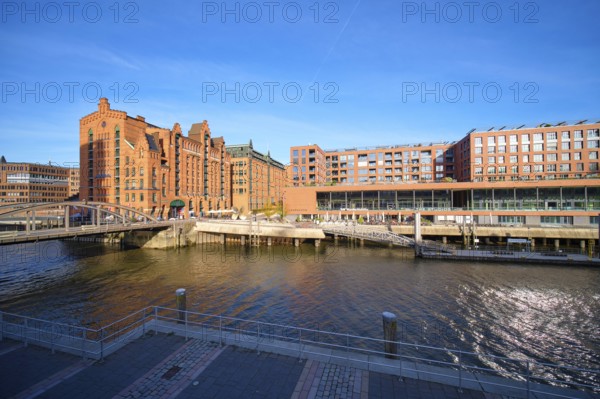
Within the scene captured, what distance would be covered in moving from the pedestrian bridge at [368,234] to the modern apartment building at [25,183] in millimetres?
133366

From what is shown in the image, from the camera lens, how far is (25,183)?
126 m

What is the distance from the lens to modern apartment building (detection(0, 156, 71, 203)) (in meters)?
125

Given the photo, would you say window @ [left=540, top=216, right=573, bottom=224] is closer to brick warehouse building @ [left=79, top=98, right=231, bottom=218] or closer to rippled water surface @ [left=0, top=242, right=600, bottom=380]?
rippled water surface @ [left=0, top=242, right=600, bottom=380]

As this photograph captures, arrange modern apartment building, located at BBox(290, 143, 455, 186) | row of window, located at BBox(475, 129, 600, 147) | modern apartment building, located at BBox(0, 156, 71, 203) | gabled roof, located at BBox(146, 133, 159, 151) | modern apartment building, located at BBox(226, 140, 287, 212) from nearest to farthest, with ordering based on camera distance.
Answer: gabled roof, located at BBox(146, 133, 159, 151) → row of window, located at BBox(475, 129, 600, 147) → modern apartment building, located at BBox(290, 143, 455, 186) → modern apartment building, located at BBox(226, 140, 287, 212) → modern apartment building, located at BBox(0, 156, 71, 203)

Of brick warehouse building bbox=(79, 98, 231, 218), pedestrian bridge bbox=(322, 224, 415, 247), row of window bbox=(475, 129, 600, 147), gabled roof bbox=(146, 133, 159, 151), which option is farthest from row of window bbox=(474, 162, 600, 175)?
gabled roof bbox=(146, 133, 159, 151)

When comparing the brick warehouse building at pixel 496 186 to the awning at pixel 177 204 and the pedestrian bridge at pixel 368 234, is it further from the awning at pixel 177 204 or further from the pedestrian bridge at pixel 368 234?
the awning at pixel 177 204

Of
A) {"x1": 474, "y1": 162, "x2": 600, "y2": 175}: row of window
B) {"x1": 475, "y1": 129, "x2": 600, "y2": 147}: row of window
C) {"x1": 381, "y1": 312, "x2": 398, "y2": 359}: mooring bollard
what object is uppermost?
{"x1": 475, "y1": 129, "x2": 600, "y2": 147}: row of window

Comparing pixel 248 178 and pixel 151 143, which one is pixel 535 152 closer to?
pixel 248 178

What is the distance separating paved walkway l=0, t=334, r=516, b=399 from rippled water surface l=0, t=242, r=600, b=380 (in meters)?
8.45

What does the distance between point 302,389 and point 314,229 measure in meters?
43.1

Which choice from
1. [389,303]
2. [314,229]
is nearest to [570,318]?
[389,303]

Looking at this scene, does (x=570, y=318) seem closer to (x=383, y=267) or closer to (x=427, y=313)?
(x=427, y=313)

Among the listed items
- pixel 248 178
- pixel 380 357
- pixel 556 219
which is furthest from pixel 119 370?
pixel 248 178

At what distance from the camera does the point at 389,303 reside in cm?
2386
